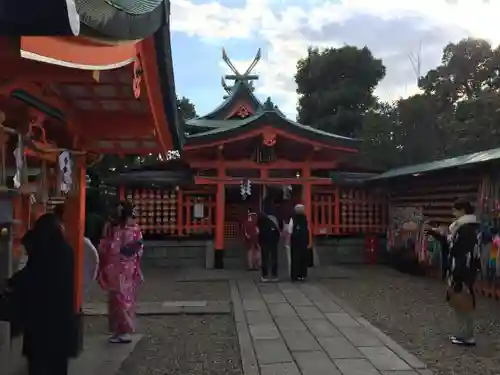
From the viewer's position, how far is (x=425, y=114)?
25.2m

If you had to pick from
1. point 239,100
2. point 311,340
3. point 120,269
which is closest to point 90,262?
point 120,269

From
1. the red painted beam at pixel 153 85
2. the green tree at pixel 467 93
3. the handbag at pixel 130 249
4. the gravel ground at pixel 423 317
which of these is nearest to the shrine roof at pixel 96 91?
the red painted beam at pixel 153 85

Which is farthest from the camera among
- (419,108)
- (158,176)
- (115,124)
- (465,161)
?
(419,108)

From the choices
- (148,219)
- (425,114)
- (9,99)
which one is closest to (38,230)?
(9,99)

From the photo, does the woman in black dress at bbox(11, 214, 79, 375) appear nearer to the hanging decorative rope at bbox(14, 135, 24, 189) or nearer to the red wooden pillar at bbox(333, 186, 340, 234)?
the hanging decorative rope at bbox(14, 135, 24, 189)

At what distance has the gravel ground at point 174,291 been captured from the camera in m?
9.89

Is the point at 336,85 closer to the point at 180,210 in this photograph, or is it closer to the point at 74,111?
the point at 180,210

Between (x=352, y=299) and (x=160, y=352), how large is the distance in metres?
4.35

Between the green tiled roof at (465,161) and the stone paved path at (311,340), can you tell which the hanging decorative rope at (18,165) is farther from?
the green tiled roof at (465,161)

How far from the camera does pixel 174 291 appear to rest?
35.1ft

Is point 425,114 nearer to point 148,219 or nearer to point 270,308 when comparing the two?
point 148,219

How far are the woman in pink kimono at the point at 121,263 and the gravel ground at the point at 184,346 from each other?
512mm

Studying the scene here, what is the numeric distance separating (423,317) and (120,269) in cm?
429

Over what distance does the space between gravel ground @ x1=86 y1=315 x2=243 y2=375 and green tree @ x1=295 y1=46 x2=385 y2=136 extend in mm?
21279
